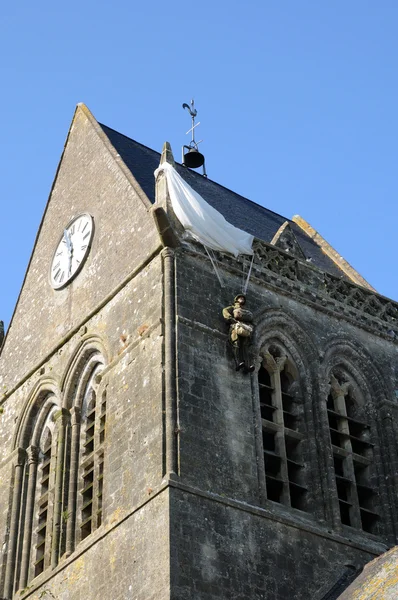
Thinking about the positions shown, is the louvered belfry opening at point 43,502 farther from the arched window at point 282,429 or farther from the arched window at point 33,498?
the arched window at point 282,429

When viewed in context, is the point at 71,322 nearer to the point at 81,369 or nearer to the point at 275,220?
the point at 81,369

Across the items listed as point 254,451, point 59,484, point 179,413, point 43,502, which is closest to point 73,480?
point 59,484

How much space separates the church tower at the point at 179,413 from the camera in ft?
63.1

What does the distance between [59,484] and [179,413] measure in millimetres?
3118

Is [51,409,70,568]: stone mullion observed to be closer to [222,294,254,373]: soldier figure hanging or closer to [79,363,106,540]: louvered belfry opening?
[79,363,106,540]: louvered belfry opening

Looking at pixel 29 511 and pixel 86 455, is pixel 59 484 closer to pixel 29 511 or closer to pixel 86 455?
pixel 86 455

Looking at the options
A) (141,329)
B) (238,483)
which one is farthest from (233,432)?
(141,329)

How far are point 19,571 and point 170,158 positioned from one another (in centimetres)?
736

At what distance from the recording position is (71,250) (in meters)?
25.3

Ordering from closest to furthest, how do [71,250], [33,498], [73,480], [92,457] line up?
[92,457] < [73,480] < [33,498] < [71,250]

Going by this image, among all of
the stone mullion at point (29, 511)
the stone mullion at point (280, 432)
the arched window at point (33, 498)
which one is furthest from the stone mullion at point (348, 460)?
the stone mullion at point (29, 511)

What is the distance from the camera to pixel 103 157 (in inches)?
1016

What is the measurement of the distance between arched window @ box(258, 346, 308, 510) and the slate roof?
3.14 m

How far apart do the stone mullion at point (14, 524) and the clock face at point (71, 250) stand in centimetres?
336
